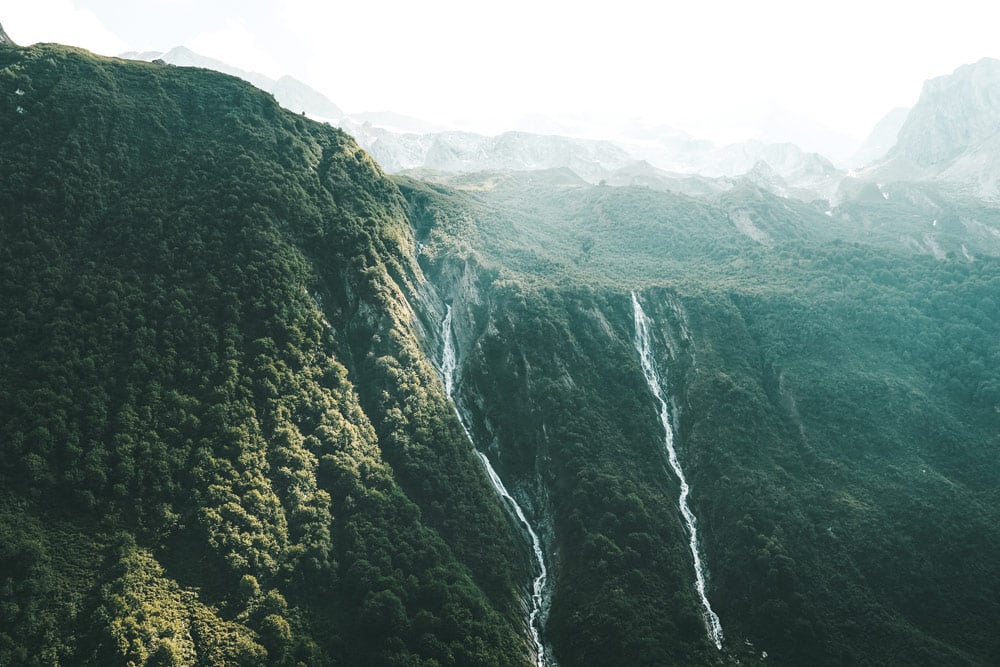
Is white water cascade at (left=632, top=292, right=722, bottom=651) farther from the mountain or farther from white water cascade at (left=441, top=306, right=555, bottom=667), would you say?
the mountain

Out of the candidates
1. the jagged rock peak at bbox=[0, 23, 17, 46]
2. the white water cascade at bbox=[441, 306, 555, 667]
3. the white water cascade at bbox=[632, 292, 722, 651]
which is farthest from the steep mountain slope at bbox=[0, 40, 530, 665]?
the white water cascade at bbox=[632, 292, 722, 651]

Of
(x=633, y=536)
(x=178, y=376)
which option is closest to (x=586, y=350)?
(x=633, y=536)

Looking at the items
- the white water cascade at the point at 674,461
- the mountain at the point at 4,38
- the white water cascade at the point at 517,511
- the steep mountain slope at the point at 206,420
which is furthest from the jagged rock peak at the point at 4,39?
the white water cascade at the point at 674,461

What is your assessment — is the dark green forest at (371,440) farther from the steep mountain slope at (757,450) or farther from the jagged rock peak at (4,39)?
the jagged rock peak at (4,39)

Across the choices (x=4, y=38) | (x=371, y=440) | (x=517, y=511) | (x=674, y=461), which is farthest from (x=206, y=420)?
(x=4, y=38)

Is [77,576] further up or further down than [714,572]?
further up

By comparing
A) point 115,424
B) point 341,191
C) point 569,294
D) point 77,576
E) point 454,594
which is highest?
point 341,191

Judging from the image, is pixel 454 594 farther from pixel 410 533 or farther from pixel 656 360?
pixel 656 360
